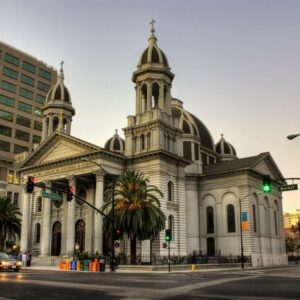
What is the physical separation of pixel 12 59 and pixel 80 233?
201 ft

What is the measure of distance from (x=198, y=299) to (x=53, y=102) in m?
60.0

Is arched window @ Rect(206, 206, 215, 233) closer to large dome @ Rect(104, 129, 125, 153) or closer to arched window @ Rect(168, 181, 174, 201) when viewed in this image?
arched window @ Rect(168, 181, 174, 201)

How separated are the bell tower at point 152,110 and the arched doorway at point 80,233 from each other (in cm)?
1181

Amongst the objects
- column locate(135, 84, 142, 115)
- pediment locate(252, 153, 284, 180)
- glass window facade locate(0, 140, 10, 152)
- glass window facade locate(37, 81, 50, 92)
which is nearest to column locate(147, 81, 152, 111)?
column locate(135, 84, 142, 115)

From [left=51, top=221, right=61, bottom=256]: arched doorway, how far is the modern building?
3635 centimetres

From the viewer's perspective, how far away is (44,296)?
53.4ft

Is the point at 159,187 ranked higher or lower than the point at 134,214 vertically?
higher

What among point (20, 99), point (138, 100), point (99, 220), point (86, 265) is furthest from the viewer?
point (20, 99)

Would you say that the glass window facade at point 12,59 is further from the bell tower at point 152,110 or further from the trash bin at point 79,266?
the trash bin at point 79,266

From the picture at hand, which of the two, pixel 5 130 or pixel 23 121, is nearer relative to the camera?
pixel 5 130

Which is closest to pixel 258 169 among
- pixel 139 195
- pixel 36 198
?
pixel 139 195

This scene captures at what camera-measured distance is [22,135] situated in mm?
103688

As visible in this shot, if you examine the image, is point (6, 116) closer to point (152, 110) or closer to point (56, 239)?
point (56, 239)

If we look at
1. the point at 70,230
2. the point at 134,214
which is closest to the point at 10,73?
the point at 70,230
